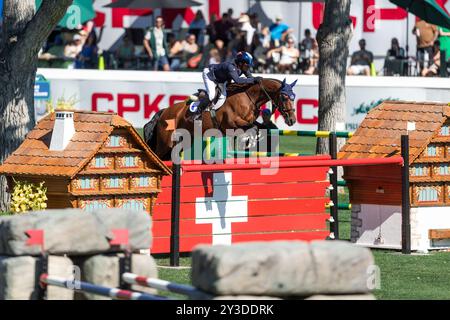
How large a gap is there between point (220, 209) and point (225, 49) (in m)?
17.8

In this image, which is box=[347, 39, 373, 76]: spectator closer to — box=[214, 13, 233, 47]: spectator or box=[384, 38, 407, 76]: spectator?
box=[384, 38, 407, 76]: spectator

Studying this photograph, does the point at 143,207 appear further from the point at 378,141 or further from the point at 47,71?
the point at 47,71

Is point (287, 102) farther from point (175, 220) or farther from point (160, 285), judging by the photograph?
point (160, 285)

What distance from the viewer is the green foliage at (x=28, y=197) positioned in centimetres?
1350

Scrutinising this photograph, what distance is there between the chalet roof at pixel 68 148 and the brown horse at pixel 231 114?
6181mm

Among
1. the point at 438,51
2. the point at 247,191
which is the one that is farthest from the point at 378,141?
the point at 438,51

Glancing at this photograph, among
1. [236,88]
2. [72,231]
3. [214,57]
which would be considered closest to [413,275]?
[72,231]

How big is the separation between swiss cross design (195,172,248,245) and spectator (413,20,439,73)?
17.1m

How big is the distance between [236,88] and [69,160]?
288 inches

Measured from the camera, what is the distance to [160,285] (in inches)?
321

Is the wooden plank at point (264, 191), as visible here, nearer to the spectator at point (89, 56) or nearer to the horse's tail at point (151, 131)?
the horse's tail at point (151, 131)

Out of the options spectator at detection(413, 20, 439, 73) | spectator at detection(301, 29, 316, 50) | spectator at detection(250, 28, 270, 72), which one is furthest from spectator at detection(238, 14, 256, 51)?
spectator at detection(413, 20, 439, 73)

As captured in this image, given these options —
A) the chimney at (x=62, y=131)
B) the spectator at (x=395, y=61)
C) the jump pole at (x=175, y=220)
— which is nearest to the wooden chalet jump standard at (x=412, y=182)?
the jump pole at (x=175, y=220)

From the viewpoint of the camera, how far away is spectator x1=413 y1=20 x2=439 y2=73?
31516mm
